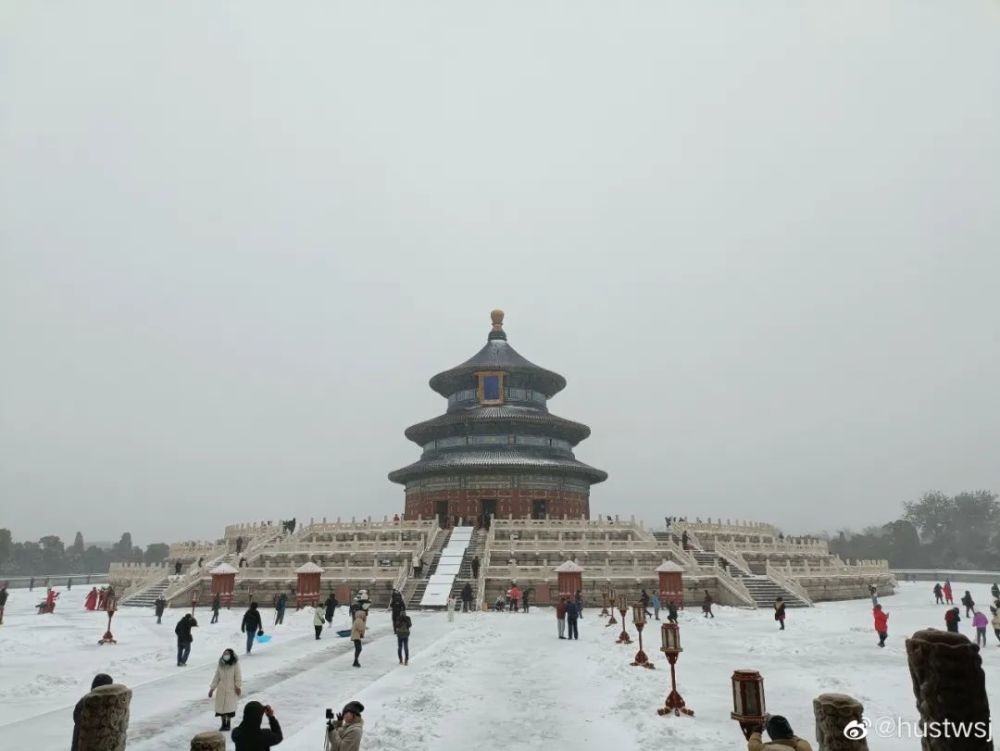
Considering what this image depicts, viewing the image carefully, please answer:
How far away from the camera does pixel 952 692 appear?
5035mm

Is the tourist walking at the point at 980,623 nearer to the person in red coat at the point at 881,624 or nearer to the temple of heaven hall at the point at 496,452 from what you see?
the person in red coat at the point at 881,624

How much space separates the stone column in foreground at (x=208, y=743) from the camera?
4.99 metres

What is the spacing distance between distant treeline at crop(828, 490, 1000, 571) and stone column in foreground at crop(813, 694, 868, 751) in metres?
93.0

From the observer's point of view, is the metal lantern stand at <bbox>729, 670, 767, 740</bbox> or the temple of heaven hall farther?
the temple of heaven hall

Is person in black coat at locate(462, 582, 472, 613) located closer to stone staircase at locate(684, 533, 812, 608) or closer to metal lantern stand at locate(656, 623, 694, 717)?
stone staircase at locate(684, 533, 812, 608)

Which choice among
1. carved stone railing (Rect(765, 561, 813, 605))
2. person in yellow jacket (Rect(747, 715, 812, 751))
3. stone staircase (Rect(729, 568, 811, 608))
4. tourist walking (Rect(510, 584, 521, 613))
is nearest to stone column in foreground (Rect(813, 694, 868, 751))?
person in yellow jacket (Rect(747, 715, 812, 751))

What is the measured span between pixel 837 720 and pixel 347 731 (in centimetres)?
464

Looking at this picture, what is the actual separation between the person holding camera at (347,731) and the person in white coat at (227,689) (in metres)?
4.05

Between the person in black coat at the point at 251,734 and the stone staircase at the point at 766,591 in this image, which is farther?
the stone staircase at the point at 766,591

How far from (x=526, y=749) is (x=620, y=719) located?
2232 mm

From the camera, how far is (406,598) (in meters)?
28.4

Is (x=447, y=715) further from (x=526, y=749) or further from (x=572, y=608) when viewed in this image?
(x=572, y=608)

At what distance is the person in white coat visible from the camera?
9.97m

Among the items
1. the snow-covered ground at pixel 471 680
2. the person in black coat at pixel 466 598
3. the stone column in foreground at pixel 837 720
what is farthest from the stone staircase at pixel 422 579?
the stone column in foreground at pixel 837 720
